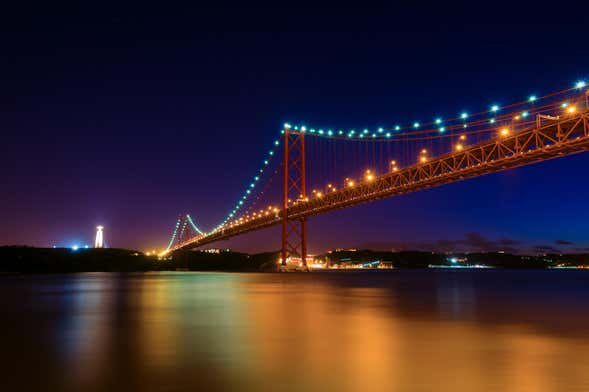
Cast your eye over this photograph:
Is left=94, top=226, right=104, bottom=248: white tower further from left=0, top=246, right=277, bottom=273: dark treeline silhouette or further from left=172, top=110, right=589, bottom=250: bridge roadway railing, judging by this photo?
left=172, top=110, right=589, bottom=250: bridge roadway railing

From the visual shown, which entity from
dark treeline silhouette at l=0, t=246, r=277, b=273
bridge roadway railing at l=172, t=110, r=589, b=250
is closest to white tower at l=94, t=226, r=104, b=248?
dark treeline silhouette at l=0, t=246, r=277, b=273

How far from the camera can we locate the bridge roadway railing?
2762 centimetres

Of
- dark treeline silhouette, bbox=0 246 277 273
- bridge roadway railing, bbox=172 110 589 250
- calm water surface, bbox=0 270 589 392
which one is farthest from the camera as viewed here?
dark treeline silhouette, bbox=0 246 277 273

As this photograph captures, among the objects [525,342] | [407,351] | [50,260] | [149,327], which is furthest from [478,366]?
[50,260]

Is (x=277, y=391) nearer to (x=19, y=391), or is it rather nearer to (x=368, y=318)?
(x=19, y=391)

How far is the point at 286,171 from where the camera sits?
5588 cm

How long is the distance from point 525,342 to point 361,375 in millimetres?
4544

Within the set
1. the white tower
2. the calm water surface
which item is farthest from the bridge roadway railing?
the white tower

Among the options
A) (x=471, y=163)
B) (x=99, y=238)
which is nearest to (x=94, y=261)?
(x=99, y=238)

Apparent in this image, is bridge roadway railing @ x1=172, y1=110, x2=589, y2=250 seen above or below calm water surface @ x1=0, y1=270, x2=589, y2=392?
above

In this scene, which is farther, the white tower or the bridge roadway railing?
the white tower

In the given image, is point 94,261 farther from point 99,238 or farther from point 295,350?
point 295,350

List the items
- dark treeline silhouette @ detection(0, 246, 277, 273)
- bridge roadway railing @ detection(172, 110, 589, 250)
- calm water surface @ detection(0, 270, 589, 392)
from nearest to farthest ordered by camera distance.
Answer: calm water surface @ detection(0, 270, 589, 392)
bridge roadway railing @ detection(172, 110, 589, 250)
dark treeline silhouette @ detection(0, 246, 277, 273)

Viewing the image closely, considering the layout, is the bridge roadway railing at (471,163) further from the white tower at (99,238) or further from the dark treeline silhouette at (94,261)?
the white tower at (99,238)
